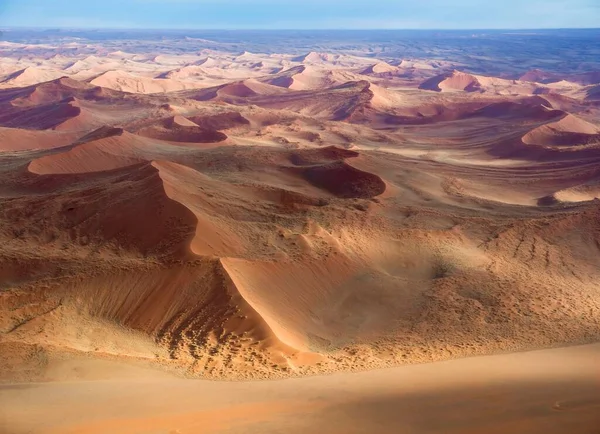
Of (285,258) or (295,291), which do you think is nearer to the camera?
(295,291)

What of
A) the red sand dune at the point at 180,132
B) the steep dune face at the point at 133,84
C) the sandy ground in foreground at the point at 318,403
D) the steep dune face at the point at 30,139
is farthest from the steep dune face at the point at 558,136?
the steep dune face at the point at 133,84

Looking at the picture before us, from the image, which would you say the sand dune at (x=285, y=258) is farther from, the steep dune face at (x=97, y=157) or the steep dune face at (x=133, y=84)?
the steep dune face at (x=133, y=84)

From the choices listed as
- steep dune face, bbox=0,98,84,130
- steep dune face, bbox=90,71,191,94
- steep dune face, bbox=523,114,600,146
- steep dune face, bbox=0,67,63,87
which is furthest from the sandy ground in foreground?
steep dune face, bbox=0,67,63,87

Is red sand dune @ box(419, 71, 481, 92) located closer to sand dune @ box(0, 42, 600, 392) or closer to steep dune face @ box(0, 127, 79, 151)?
sand dune @ box(0, 42, 600, 392)

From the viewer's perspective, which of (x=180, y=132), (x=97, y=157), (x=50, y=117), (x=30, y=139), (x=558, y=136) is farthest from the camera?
(x=50, y=117)

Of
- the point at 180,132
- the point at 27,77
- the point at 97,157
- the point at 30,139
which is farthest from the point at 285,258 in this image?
the point at 27,77

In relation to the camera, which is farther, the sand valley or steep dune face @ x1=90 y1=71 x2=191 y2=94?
steep dune face @ x1=90 y1=71 x2=191 y2=94

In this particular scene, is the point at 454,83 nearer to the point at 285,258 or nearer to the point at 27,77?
the point at 27,77

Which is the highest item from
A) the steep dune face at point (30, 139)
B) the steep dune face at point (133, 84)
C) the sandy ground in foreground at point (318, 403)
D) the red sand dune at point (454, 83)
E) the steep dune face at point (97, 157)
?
the sandy ground in foreground at point (318, 403)
